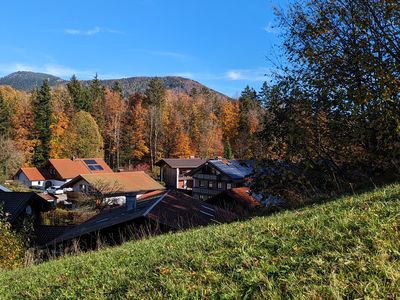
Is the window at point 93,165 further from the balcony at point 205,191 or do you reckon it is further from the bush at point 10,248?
the bush at point 10,248

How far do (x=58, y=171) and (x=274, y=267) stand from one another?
5727cm

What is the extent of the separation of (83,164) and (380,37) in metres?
52.5

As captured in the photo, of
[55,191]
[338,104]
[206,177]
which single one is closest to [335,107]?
[338,104]

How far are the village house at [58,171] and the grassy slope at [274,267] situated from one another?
174 feet

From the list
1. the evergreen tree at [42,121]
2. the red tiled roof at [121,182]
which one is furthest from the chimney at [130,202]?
the evergreen tree at [42,121]

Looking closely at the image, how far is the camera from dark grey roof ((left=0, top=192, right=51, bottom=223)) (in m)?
26.2

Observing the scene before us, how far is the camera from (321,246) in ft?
11.4

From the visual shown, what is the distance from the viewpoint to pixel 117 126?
71312mm

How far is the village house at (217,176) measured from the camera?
46.6 metres

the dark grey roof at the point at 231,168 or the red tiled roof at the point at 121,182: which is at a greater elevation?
the dark grey roof at the point at 231,168

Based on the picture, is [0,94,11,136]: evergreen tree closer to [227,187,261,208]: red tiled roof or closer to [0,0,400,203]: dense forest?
[227,187,261,208]: red tiled roof

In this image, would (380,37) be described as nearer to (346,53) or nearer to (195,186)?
(346,53)

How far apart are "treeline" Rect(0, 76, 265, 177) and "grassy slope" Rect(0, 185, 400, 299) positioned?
50.0 meters

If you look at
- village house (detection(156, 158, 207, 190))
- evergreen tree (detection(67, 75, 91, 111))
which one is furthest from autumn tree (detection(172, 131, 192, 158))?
evergreen tree (detection(67, 75, 91, 111))
